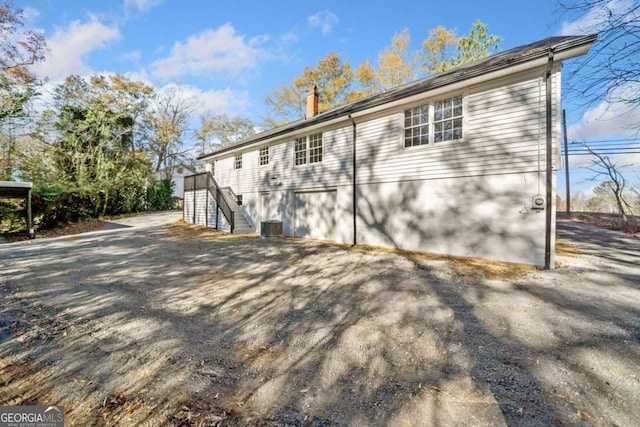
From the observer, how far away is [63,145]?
17.6m

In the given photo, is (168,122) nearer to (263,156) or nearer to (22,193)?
(22,193)

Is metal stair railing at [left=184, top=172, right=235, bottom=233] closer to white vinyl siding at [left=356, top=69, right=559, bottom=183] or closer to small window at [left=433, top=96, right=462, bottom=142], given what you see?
white vinyl siding at [left=356, top=69, right=559, bottom=183]

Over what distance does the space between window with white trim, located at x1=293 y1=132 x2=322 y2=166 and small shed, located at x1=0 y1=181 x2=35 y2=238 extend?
39.0 feet

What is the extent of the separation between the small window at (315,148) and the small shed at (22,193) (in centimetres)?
1252

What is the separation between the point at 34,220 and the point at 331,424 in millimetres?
18520

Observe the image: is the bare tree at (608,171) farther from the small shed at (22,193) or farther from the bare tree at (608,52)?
the small shed at (22,193)

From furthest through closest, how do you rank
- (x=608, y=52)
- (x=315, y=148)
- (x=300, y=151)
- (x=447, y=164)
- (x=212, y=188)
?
(x=212, y=188), (x=300, y=151), (x=315, y=148), (x=447, y=164), (x=608, y=52)

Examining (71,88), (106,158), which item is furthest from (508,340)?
(71,88)

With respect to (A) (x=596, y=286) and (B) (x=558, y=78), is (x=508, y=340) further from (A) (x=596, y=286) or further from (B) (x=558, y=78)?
(B) (x=558, y=78)

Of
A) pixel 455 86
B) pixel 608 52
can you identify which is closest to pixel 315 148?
pixel 455 86

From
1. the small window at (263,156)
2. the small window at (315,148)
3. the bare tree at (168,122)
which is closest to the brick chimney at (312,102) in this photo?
the small window at (263,156)

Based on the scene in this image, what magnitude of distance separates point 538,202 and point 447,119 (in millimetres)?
3216

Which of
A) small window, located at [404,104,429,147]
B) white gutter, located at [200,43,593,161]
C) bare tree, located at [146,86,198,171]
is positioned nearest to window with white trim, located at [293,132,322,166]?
white gutter, located at [200,43,593,161]

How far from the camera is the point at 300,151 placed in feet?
40.5
